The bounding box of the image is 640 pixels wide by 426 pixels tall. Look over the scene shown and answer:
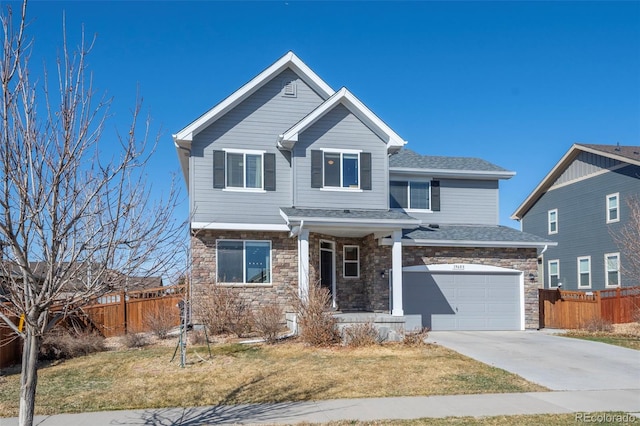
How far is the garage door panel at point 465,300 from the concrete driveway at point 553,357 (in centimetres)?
76

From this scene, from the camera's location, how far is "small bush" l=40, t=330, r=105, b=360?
1345 centimetres

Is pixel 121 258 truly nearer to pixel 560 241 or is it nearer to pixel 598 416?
pixel 598 416

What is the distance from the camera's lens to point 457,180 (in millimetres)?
21359

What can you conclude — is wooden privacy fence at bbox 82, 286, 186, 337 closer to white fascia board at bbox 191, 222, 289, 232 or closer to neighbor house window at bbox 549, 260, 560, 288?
white fascia board at bbox 191, 222, 289, 232

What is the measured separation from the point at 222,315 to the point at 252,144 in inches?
221

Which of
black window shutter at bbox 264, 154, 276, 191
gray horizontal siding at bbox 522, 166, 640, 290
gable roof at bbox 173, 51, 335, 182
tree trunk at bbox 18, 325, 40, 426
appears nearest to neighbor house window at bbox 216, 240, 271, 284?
black window shutter at bbox 264, 154, 276, 191

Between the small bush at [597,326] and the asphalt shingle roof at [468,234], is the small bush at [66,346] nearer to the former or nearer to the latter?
the asphalt shingle roof at [468,234]

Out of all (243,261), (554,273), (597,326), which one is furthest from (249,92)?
(554,273)

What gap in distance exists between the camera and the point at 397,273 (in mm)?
17281

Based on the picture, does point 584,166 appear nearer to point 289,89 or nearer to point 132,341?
point 289,89

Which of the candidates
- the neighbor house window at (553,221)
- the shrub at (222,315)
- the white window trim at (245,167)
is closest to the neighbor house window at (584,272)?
the neighbor house window at (553,221)

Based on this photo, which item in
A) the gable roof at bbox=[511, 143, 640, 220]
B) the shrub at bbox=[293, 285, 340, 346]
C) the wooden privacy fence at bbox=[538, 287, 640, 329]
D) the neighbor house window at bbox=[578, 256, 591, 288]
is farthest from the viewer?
the neighbor house window at bbox=[578, 256, 591, 288]

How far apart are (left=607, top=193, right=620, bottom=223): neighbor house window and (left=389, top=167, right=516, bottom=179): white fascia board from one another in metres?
7.53

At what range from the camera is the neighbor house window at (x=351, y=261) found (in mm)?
19422
